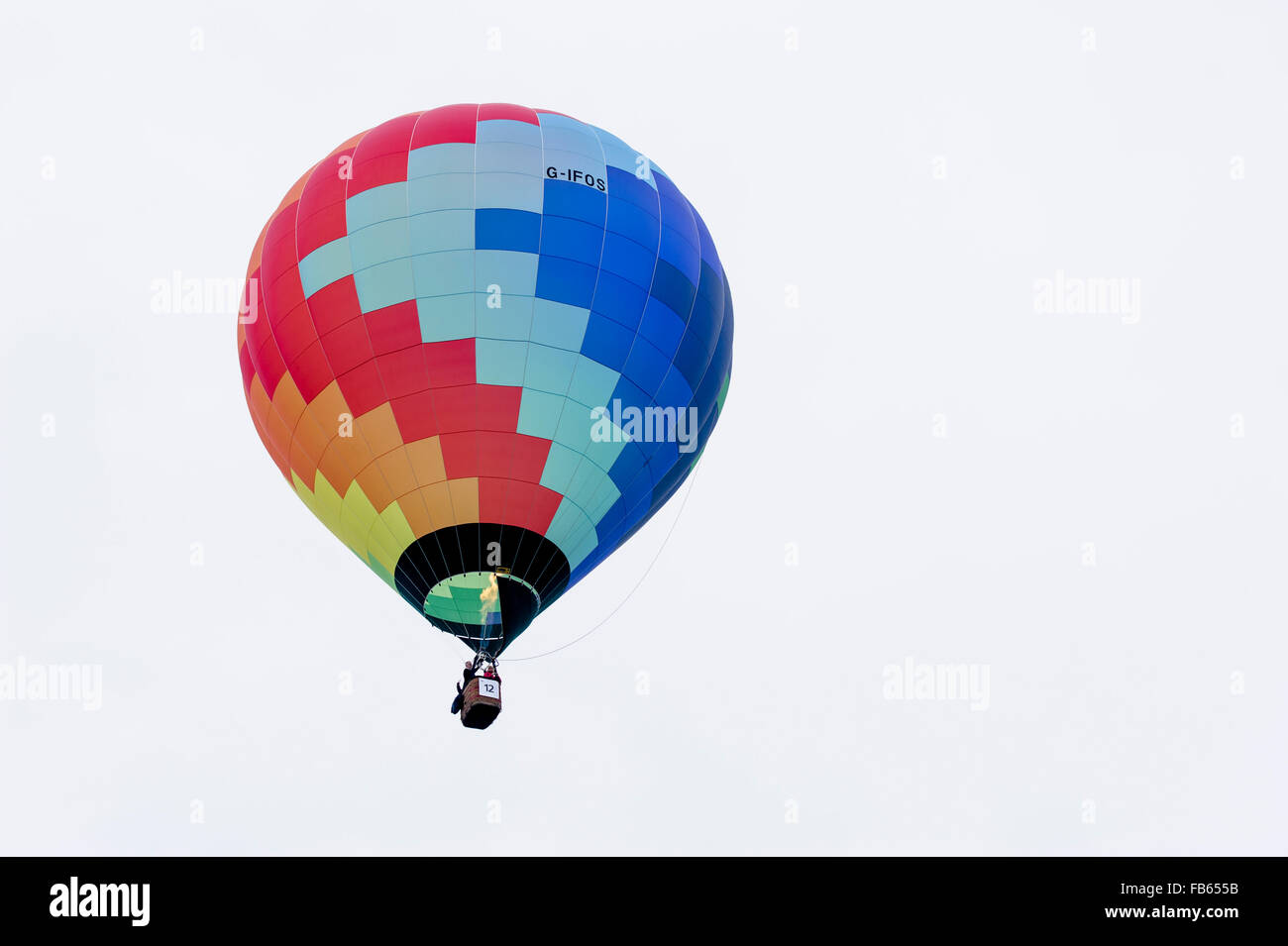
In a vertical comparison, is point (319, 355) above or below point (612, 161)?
below

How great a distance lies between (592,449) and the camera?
2330cm

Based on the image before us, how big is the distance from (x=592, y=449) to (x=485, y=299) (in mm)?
2107

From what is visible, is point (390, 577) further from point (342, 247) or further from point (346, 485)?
point (342, 247)

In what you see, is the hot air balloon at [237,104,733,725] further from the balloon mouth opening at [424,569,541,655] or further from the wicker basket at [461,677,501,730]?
the wicker basket at [461,677,501,730]

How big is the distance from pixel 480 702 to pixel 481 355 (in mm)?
3928

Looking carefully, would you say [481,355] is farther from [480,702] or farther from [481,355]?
[480,702]

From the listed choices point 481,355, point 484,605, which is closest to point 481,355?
point 481,355

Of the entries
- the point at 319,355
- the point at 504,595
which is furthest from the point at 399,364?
the point at 504,595

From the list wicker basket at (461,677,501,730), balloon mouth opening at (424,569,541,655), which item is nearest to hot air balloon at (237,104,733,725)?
balloon mouth opening at (424,569,541,655)

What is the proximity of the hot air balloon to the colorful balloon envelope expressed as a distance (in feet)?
0.08

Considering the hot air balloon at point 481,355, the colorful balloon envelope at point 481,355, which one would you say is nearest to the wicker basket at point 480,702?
the hot air balloon at point 481,355

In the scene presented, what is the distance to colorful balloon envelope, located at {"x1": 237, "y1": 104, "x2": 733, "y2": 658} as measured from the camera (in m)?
22.8

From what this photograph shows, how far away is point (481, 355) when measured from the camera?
23062 millimetres

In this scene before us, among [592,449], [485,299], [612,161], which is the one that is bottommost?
[592,449]
